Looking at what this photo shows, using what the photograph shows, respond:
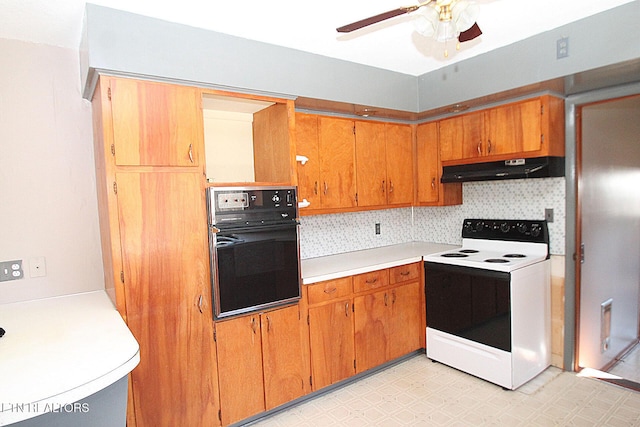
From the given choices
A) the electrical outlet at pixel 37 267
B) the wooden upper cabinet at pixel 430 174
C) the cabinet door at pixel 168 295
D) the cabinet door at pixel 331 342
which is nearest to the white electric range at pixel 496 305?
the wooden upper cabinet at pixel 430 174

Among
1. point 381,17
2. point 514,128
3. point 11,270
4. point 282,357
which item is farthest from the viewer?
point 514,128

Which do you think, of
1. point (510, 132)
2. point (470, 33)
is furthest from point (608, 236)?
point (470, 33)

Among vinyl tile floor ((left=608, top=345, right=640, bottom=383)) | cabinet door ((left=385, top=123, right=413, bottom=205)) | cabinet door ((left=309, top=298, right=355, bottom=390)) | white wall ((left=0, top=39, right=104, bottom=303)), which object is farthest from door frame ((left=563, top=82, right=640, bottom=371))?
white wall ((left=0, top=39, right=104, bottom=303))

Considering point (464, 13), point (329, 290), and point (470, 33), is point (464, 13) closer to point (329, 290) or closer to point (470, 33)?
point (470, 33)

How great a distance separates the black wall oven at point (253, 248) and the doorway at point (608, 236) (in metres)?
2.28

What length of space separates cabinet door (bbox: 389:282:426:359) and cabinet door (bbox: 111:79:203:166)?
194 cm

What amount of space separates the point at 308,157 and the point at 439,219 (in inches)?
67.7

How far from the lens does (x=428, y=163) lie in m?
3.45

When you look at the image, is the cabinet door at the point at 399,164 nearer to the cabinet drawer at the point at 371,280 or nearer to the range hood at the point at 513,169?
the range hood at the point at 513,169

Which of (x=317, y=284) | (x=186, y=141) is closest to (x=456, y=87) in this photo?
(x=317, y=284)

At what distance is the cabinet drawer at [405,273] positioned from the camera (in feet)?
9.85

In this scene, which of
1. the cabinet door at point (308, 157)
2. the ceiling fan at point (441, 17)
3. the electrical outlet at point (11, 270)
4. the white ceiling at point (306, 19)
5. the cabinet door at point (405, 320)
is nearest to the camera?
the ceiling fan at point (441, 17)

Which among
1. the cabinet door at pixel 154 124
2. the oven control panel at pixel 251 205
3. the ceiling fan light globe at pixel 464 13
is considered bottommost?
the oven control panel at pixel 251 205

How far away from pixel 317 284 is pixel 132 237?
1.23 metres
